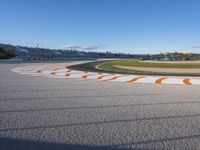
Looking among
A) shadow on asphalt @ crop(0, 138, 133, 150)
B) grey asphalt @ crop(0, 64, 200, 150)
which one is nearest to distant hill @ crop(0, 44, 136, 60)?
grey asphalt @ crop(0, 64, 200, 150)

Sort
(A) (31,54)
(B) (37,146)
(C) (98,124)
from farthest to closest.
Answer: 1. (A) (31,54)
2. (C) (98,124)
3. (B) (37,146)

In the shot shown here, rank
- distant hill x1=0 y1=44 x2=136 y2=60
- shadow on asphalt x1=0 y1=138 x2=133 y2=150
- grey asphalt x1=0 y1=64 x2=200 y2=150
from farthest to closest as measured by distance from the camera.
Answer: distant hill x1=0 y1=44 x2=136 y2=60, grey asphalt x1=0 y1=64 x2=200 y2=150, shadow on asphalt x1=0 y1=138 x2=133 y2=150

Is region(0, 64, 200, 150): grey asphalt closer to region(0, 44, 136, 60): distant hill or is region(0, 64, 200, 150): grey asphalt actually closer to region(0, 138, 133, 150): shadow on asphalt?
region(0, 138, 133, 150): shadow on asphalt

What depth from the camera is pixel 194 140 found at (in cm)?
409

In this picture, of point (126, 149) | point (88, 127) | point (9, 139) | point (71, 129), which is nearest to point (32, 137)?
point (9, 139)

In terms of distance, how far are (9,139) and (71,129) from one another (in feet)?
3.63

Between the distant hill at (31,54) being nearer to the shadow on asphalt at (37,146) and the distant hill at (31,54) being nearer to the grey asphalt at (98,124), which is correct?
the grey asphalt at (98,124)

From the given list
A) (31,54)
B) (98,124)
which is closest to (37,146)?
(98,124)

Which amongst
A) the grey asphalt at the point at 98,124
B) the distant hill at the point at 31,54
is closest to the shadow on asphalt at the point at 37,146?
the grey asphalt at the point at 98,124

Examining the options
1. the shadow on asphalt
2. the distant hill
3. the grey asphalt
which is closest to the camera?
the shadow on asphalt

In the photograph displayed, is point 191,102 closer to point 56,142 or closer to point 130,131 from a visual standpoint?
point 130,131

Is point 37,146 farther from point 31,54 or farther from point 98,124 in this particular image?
point 31,54

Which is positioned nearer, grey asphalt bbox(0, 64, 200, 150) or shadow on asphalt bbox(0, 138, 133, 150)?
shadow on asphalt bbox(0, 138, 133, 150)

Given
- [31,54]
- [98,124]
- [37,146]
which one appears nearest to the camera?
[37,146]
